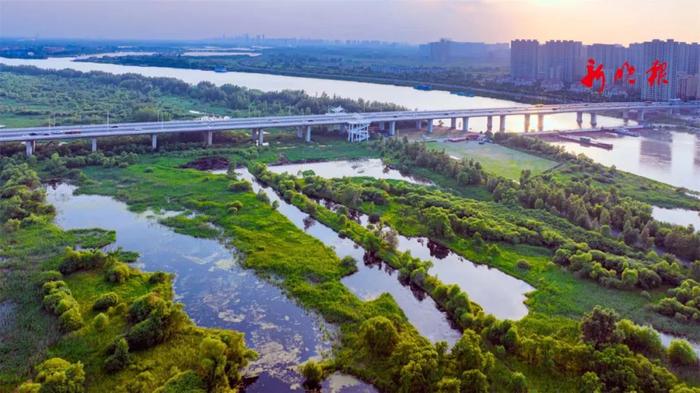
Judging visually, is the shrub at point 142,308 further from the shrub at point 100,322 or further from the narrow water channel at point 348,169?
the narrow water channel at point 348,169

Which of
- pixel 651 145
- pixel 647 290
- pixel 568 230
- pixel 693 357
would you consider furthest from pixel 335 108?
pixel 693 357

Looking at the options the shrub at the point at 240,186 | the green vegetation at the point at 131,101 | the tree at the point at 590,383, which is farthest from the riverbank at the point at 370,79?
the tree at the point at 590,383

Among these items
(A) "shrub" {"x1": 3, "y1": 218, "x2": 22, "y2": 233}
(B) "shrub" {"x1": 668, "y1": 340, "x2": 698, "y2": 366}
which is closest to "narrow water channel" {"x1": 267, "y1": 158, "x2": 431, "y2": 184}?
(A) "shrub" {"x1": 3, "y1": 218, "x2": 22, "y2": 233}

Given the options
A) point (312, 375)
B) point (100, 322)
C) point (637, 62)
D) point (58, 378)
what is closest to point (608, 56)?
point (637, 62)

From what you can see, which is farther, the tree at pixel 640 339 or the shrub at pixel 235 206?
the shrub at pixel 235 206

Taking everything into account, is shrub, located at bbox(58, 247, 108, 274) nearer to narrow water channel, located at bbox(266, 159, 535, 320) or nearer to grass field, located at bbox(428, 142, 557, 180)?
narrow water channel, located at bbox(266, 159, 535, 320)

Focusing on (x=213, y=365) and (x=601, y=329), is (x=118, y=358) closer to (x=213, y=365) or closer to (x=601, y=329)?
(x=213, y=365)
